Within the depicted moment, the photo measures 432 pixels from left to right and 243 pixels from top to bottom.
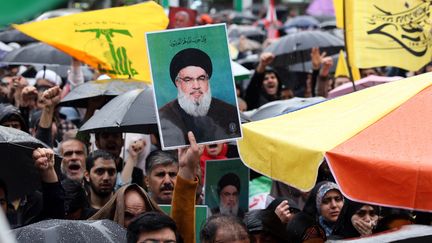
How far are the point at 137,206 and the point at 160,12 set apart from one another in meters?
3.79

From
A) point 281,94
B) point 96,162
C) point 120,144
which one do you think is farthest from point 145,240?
point 281,94

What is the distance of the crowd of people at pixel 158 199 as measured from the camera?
4562 millimetres

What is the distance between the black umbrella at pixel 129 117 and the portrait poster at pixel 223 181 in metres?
0.58

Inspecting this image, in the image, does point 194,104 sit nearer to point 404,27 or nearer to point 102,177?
point 102,177

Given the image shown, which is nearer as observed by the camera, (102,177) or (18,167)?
(18,167)

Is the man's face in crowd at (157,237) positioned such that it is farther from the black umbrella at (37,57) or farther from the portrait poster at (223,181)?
the black umbrella at (37,57)

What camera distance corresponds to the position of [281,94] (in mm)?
10727

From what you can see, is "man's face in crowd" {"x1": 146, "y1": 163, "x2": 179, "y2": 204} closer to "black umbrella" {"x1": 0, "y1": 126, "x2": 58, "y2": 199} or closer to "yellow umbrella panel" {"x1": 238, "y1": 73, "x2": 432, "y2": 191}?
"black umbrella" {"x1": 0, "y1": 126, "x2": 58, "y2": 199}

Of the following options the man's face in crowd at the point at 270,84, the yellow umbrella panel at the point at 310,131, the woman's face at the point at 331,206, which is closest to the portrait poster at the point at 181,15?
the man's face in crowd at the point at 270,84

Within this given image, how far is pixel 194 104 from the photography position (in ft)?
15.2

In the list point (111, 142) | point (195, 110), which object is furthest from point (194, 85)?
point (111, 142)

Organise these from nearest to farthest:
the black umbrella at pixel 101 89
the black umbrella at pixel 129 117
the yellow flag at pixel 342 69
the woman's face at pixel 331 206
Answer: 1. the woman's face at pixel 331 206
2. the black umbrella at pixel 129 117
3. the black umbrella at pixel 101 89
4. the yellow flag at pixel 342 69

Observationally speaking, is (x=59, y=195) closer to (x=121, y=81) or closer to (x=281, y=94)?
(x=121, y=81)

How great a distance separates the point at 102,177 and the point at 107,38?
2211mm
